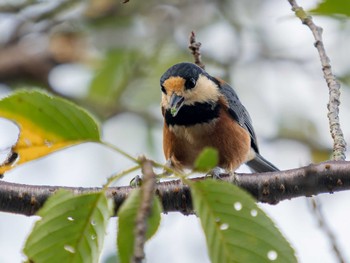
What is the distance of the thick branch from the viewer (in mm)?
2590

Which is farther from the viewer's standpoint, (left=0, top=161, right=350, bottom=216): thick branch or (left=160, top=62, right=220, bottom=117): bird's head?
(left=160, top=62, right=220, bottom=117): bird's head

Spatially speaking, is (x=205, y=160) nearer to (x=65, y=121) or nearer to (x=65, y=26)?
(x=65, y=121)

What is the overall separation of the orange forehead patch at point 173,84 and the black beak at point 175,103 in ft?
0.15

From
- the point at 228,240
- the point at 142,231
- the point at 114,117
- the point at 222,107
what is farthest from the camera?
the point at 114,117

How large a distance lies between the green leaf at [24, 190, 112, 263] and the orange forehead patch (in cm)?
232

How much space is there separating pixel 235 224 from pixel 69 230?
475 mm

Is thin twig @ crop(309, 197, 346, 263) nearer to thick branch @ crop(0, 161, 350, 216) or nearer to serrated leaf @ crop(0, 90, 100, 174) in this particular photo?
thick branch @ crop(0, 161, 350, 216)

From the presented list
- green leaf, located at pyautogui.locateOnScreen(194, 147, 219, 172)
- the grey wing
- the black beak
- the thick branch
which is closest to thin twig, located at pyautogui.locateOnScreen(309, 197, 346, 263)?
the thick branch

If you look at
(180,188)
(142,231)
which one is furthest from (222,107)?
(142,231)

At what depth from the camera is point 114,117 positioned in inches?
266

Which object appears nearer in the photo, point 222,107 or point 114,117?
point 222,107

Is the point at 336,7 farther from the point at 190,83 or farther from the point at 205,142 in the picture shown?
the point at 205,142

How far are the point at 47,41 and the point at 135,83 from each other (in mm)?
994

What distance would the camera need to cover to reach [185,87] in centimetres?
440
